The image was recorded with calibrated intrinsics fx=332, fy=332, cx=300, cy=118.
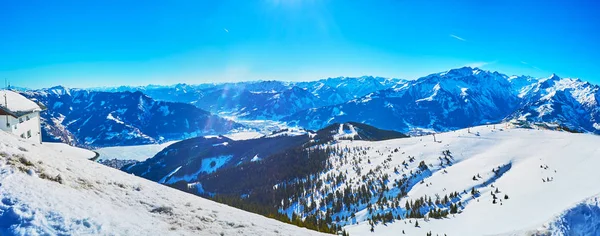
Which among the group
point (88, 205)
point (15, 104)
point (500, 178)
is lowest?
point (500, 178)

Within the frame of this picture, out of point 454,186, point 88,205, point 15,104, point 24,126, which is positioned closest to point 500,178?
point 454,186

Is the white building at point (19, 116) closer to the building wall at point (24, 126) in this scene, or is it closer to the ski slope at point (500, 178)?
the building wall at point (24, 126)

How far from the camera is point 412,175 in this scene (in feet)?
285

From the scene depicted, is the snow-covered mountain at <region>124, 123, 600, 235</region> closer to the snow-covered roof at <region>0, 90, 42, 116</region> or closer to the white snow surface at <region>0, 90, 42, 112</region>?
the snow-covered roof at <region>0, 90, 42, 116</region>

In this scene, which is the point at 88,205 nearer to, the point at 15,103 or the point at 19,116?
the point at 19,116

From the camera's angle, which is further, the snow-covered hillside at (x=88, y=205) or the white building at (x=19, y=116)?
the white building at (x=19, y=116)

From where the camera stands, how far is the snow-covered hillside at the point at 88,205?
9.37m

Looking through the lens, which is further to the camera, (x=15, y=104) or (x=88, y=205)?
(x=15, y=104)

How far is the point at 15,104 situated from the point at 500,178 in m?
72.5

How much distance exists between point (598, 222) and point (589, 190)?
16.4m

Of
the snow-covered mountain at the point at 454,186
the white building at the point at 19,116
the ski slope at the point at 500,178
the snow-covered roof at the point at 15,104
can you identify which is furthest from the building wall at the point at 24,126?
the snow-covered mountain at the point at 454,186

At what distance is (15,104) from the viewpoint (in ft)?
91.6

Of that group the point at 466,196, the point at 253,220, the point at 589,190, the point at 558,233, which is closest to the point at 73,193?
the point at 253,220

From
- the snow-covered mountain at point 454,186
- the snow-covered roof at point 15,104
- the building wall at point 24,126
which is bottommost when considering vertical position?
the snow-covered mountain at point 454,186
